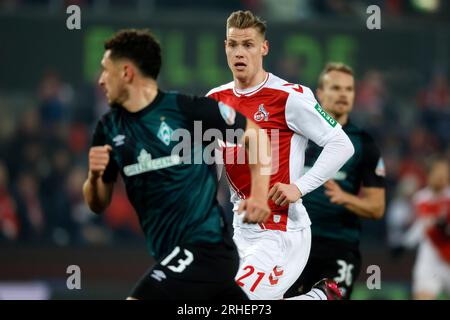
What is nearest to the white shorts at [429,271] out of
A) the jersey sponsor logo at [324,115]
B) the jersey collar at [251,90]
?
the jersey sponsor logo at [324,115]

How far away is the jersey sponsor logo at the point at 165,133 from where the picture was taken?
5960 mm

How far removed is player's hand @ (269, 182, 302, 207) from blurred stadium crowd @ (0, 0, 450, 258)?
749 centimetres

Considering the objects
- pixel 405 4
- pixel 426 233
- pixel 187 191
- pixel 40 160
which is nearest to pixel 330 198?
pixel 187 191

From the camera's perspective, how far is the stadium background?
46.9ft

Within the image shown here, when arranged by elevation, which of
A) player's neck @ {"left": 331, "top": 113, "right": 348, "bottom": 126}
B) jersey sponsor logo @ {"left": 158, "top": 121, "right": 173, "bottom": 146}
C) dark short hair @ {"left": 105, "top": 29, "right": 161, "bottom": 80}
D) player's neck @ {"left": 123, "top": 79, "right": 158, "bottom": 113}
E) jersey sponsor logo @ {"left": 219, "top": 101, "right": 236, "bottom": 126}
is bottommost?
player's neck @ {"left": 331, "top": 113, "right": 348, "bottom": 126}

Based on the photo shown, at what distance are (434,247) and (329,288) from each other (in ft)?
20.9

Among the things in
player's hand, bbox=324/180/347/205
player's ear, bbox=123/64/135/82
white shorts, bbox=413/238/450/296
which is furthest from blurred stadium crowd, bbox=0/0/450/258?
player's ear, bbox=123/64/135/82

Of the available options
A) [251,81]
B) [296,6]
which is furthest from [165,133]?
[296,6]

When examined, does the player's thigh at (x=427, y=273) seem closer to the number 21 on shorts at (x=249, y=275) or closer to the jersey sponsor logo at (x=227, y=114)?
the number 21 on shorts at (x=249, y=275)

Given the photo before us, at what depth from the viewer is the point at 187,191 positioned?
234 inches

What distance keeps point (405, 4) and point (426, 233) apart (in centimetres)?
509

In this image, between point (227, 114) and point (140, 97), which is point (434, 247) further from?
point (140, 97)

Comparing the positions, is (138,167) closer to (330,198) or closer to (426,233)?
(330,198)

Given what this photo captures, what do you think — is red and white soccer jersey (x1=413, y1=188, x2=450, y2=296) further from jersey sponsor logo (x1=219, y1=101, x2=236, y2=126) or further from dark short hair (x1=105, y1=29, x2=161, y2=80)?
dark short hair (x1=105, y1=29, x2=161, y2=80)
